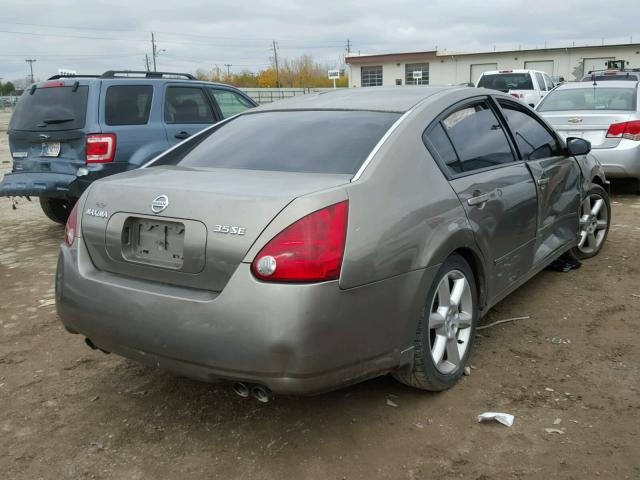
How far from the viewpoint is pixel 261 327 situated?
235cm

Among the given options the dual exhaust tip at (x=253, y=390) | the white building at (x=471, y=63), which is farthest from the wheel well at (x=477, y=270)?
the white building at (x=471, y=63)

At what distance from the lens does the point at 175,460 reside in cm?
267

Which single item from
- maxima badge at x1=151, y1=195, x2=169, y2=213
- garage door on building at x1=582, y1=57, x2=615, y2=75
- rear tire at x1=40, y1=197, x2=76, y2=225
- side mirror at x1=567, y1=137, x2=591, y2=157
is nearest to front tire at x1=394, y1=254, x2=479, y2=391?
maxima badge at x1=151, y1=195, x2=169, y2=213

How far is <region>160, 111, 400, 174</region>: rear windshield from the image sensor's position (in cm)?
297

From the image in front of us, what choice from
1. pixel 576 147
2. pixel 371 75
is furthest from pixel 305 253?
pixel 371 75

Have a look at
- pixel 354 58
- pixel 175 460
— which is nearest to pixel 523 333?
pixel 175 460

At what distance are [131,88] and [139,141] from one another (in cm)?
67

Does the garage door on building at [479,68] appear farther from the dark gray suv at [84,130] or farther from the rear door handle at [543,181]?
the rear door handle at [543,181]

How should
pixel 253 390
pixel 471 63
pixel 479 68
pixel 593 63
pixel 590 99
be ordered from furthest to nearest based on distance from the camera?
pixel 471 63 → pixel 479 68 → pixel 593 63 → pixel 590 99 → pixel 253 390

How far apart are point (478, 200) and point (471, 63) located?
43.4m

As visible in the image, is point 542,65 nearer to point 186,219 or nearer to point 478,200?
point 478,200

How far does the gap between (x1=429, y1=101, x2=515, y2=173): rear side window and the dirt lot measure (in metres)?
1.11

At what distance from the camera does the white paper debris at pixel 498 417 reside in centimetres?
287

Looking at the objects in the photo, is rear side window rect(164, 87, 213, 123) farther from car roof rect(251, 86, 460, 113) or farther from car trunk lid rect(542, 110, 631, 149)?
car trunk lid rect(542, 110, 631, 149)
